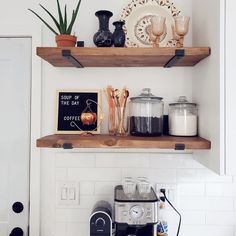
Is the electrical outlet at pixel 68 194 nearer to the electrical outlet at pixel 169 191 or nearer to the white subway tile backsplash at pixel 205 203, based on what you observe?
the electrical outlet at pixel 169 191

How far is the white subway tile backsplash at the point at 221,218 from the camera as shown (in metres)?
1.46

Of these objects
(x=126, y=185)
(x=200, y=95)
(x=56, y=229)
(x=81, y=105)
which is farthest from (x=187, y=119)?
(x=56, y=229)

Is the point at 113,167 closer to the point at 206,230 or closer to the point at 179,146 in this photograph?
the point at 179,146

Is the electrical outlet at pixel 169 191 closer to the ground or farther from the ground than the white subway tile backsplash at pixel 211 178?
closer to the ground

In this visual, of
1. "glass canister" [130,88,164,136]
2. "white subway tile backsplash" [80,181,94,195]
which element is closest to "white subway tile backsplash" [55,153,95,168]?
"white subway tile backsplash" [80,181,94,195]

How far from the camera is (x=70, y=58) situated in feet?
4.11

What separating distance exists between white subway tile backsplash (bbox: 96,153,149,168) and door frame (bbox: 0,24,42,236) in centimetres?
37

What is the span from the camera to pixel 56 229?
1477 mm

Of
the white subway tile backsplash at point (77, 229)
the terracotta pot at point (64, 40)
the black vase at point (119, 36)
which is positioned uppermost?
the black vase at point (119, 36)

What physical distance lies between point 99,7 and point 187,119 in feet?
2.73

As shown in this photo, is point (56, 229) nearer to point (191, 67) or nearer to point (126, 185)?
point (126, 185)

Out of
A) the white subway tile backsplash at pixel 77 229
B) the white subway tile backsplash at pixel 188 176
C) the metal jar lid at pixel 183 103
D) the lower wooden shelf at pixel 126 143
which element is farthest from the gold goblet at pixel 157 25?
the white subway tile backsplash at pixel 77 229

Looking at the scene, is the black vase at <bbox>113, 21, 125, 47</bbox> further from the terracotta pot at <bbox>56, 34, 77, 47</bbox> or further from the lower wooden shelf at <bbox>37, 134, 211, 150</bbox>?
the lower wooden shelf at <bbox>37, 134, 211, 150</bbox>

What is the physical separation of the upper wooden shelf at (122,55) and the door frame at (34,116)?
8.5 inches
